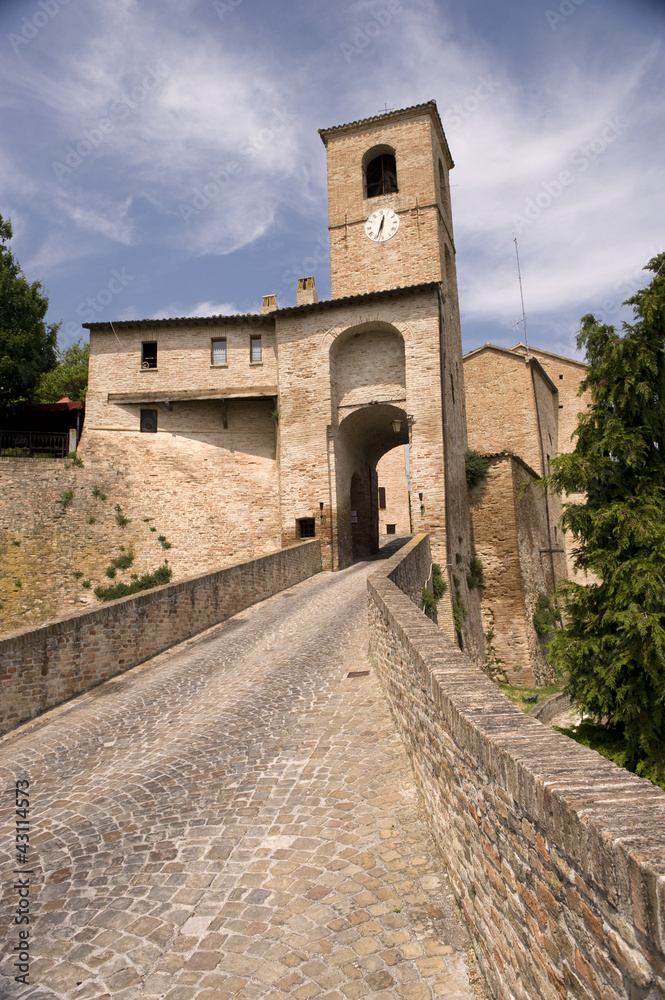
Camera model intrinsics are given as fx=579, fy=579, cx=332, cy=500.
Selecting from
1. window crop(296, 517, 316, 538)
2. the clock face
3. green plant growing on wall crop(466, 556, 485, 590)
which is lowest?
green plant growing on wall crop(466, 556, 485, 590)

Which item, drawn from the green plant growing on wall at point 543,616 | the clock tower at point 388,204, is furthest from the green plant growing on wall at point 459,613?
the clock tower at point 388,204

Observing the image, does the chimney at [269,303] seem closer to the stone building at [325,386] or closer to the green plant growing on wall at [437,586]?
the stone building at [325,386]

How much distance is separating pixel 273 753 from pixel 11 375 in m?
21.2

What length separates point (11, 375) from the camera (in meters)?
22.1

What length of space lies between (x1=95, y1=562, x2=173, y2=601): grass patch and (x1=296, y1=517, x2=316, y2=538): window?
15.3 feet

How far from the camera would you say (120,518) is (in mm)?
19797

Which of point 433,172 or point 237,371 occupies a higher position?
point 433,172

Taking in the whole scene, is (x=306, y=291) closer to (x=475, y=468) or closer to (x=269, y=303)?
(x=269, y=303)

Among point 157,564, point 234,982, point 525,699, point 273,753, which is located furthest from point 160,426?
point 234,982

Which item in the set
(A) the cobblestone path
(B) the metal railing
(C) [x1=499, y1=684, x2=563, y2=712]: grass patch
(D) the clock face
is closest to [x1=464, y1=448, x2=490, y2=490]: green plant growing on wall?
(C) [x1=499, y1=684, x2=563, y2=712]: grass patch

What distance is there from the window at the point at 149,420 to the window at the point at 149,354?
1763 mm

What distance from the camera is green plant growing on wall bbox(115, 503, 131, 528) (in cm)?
1977

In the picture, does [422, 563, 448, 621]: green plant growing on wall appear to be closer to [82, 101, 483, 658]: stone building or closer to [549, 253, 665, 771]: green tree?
[82, 101, 483, 658]: stone building

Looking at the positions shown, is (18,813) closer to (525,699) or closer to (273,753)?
(273,753)
